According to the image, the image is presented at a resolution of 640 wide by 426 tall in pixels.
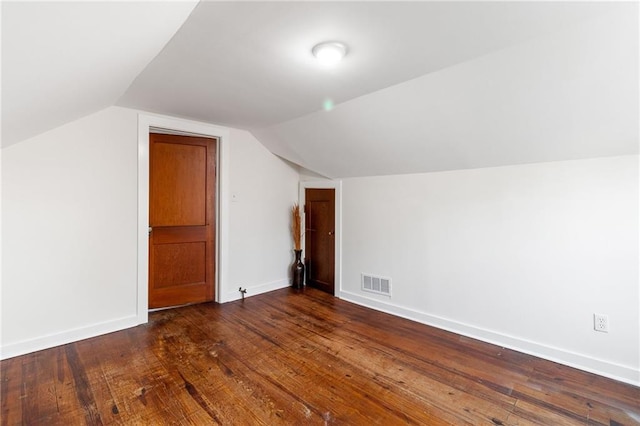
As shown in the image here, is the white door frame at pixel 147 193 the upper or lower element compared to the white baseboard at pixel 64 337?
upper

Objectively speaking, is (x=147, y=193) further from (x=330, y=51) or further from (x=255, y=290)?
(x=330, y=51)

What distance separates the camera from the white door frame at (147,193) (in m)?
3.16

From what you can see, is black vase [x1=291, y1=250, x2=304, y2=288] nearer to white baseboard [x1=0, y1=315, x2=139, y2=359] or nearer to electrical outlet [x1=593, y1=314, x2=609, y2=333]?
white baseboard [x1=0, y1=315, x2=139, y2=359]

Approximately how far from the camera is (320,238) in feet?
14.5

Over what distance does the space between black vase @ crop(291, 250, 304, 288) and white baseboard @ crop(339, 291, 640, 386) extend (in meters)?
1.17

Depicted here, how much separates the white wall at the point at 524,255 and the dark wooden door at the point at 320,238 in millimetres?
764

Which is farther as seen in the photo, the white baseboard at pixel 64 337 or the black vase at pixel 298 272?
the black vase at pixel 298 272

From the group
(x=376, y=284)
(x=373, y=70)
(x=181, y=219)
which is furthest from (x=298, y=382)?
(x=181, y=219)

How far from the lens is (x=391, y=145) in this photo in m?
3.00

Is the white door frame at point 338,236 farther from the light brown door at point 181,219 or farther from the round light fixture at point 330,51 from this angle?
the round light fixture at point 330,51

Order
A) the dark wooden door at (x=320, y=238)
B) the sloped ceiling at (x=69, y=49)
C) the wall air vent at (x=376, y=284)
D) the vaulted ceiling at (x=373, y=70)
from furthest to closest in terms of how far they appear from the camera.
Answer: the dark wooden door at (x=320, y=238) < the wall air vent at (x=376, y=284) < the vaulted ceiling at (x=373, y=70) < the sloped ceiling at (x=69, y=49)

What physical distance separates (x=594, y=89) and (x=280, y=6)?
1892 mm

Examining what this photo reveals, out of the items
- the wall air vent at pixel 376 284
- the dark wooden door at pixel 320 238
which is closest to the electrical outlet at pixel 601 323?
the wall air vent at pixel 376 284

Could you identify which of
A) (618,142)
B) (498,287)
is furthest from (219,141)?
(618,142)
